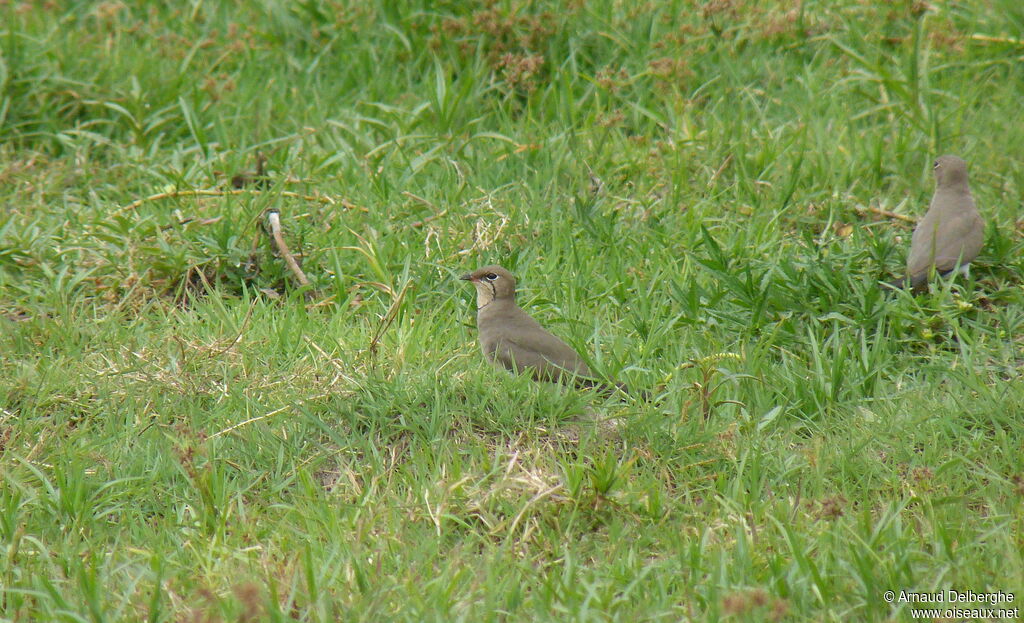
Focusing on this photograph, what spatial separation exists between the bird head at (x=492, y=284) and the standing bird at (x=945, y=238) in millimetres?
1861

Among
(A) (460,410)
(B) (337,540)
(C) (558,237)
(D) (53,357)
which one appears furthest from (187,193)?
(B) (337,540)

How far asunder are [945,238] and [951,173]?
0.65 meters

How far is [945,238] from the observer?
5.70 m

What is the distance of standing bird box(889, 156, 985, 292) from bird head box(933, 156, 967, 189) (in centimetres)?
4

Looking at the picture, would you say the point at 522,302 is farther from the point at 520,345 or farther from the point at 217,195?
the point at 217,195

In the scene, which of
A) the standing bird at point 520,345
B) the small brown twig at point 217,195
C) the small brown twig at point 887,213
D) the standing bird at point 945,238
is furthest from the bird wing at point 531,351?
the small brown twig at point 887,213

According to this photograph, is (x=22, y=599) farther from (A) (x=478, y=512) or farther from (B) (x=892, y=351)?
(B) (x=892, y=351)

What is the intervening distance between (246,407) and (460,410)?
911 millimetres

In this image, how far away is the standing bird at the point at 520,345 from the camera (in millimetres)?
5094

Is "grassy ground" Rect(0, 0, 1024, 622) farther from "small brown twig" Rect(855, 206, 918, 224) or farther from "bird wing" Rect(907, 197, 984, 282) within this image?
"bird wing" Rect(907, 197, 984, 282)

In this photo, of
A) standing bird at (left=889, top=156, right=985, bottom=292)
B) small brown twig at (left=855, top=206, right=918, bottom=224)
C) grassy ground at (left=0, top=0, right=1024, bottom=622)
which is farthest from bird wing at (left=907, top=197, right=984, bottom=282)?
small brown twig at (left=855, top=206, right=918, bottom=224)

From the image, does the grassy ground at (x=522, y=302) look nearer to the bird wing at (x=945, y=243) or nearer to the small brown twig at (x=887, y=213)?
the small brown twig at (x=887, y=213)

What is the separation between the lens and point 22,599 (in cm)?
375

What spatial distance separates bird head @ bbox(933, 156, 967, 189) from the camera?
6168 millimetres
